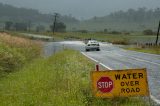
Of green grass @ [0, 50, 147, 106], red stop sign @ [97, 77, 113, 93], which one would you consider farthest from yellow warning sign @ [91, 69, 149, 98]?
green grass @ [0, 50, 147, 106]

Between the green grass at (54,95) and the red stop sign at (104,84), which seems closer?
the green grass at (54,95)

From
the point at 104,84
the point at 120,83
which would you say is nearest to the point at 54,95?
the point at 104,84

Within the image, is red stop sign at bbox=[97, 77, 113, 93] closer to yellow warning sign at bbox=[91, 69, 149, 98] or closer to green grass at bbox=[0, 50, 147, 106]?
yellow warning sign at bbox=[91, 69, 149, 98]

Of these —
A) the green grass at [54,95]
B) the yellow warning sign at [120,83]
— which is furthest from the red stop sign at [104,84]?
the green grass at [54,95]

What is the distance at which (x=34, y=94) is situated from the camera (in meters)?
13.2

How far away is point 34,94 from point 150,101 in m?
3.21

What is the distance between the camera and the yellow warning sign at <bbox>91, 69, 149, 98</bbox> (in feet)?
40.3

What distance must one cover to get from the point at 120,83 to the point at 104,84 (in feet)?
1.37

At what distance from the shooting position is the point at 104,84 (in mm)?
12367

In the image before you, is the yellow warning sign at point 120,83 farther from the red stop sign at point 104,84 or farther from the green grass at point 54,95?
the green grass at point 54,95

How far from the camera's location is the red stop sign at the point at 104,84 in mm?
12336

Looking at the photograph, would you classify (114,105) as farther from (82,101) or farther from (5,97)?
(5,97)

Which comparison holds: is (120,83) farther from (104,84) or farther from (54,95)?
(54,95)

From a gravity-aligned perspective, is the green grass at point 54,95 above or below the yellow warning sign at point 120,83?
below
